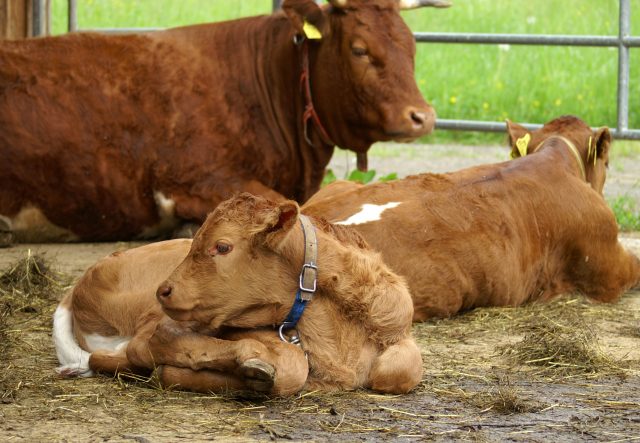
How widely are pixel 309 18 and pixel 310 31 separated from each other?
86 millimetres

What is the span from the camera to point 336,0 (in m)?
8.10

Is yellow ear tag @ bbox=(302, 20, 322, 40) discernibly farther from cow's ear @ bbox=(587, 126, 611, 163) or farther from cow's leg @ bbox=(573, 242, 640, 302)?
cow's leg @ bbox=(573, 242, 640, 302)

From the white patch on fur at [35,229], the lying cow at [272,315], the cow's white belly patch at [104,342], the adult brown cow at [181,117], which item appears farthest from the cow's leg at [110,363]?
the white patch on fur at [35,229]

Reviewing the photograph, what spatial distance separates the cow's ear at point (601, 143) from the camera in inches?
293

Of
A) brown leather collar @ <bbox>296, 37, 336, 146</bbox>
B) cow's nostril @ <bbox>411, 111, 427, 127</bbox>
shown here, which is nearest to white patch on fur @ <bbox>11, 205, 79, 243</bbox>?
→ brown leather collar @ <bbox>296, 37, 336, 146</bbox>

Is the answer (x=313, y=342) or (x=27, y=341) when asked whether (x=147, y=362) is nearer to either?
(x=313, y=342)

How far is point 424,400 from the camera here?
4613 millimetres

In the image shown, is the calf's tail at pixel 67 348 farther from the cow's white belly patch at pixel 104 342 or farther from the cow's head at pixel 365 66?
the cow's head at pixel 365 66

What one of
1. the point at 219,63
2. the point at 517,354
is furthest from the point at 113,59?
the point at 517,354

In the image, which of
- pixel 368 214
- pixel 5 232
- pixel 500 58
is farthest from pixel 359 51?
pixel 500 58

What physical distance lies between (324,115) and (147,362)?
4100mm

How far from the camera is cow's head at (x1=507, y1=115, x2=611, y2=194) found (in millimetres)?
7453

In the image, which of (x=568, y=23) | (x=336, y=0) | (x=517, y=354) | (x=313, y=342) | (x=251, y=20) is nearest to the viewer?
(x=313, y=342)

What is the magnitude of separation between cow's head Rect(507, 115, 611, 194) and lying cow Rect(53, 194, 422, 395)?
9.80 feet
